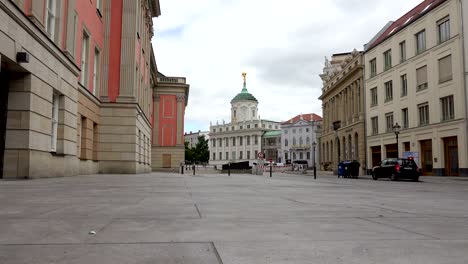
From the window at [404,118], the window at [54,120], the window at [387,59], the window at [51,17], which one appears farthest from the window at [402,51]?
the window at [54,120]

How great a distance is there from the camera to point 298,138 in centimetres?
13450

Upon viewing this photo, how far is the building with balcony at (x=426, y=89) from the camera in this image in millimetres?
34000

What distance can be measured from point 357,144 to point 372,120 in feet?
18.5

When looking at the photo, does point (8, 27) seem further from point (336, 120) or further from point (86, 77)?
point (336, 120)

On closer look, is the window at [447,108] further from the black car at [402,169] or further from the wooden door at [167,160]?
the wooden door at [167,160]

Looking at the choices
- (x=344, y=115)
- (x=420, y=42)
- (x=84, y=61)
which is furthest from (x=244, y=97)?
(x=84, y=61)

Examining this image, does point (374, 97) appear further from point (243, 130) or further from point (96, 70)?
point (243, 130)

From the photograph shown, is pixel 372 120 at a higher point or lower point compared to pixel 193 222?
higher

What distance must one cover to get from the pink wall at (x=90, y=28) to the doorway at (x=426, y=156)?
28224mm

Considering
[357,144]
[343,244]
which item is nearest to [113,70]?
[343,244]

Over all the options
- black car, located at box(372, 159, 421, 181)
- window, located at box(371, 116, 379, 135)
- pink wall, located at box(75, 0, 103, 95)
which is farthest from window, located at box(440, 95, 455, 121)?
pink wall, located at box(75, 0, 103, 95)

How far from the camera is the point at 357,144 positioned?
55.9 m

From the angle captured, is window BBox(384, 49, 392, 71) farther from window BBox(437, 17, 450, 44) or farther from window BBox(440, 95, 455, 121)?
window BBox(440, 95, 455, 121)

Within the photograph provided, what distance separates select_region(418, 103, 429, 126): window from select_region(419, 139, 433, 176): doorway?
172 centimetres
